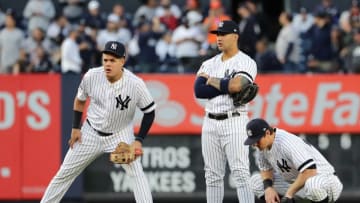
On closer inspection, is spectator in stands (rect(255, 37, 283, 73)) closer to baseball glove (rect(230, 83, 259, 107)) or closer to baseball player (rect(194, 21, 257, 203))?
baseball player (rect(194, 21, 257, 203))

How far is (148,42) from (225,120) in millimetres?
7025

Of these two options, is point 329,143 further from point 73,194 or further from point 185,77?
point 73,194

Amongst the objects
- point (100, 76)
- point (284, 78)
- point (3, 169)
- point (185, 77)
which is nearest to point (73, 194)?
point (3, 169)

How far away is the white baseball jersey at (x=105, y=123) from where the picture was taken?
10414 mm

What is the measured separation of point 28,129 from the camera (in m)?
14.5

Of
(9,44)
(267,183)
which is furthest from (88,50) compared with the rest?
(267,183)

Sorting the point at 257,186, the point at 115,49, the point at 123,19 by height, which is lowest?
the point at 257,186

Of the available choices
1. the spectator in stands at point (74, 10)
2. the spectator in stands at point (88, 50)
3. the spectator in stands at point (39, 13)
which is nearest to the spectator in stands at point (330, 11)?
the spectator in stands at point (88, 50)

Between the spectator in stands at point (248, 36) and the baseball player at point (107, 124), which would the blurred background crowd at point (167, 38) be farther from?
the baseball player at point (107, 124)

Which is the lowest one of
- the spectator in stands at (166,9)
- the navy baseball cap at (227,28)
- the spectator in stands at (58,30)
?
the spectator in stands at (58,30)

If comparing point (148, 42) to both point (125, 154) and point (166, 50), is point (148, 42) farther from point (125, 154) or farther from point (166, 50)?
point (125, 154)

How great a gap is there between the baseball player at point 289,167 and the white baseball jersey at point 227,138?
198 mm

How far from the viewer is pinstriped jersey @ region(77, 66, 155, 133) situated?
10.4 metres

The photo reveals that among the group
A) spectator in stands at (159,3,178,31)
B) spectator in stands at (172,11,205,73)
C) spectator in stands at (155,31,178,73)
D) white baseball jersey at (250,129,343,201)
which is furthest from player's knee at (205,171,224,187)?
spectator in stands at (159,3,178,31)
